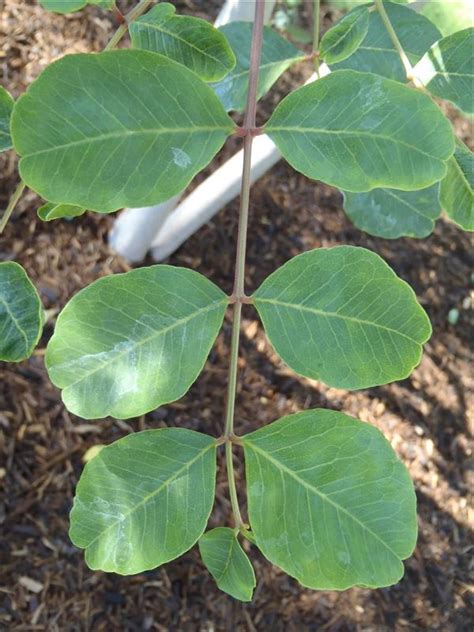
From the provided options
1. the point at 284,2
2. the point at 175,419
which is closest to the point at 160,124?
the point at 175,419

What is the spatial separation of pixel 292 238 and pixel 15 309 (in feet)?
4.74

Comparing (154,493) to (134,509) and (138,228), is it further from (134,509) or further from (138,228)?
(138,228)

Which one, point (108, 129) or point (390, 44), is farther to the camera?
point (390, 44)

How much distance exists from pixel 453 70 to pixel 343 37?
5.6 inches

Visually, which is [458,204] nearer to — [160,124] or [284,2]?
[160,124]

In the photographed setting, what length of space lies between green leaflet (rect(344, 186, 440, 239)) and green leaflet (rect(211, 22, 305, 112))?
1.08 ft

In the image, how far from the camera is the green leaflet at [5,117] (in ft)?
2.08

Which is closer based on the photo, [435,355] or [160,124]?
[160,124]

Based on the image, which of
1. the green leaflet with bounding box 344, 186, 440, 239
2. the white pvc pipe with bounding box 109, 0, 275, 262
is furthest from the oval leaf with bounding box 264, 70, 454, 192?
the white pvc pipe with bounding box 109, 0, 275, 262

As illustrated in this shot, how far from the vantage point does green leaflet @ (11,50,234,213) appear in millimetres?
533

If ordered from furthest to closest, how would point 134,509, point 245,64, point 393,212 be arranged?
point 393,212, point 245,64, point 134,509

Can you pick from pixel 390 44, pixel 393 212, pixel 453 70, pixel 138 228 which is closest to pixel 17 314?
pixel 453 70

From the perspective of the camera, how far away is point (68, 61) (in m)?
0.53

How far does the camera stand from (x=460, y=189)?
736mm
